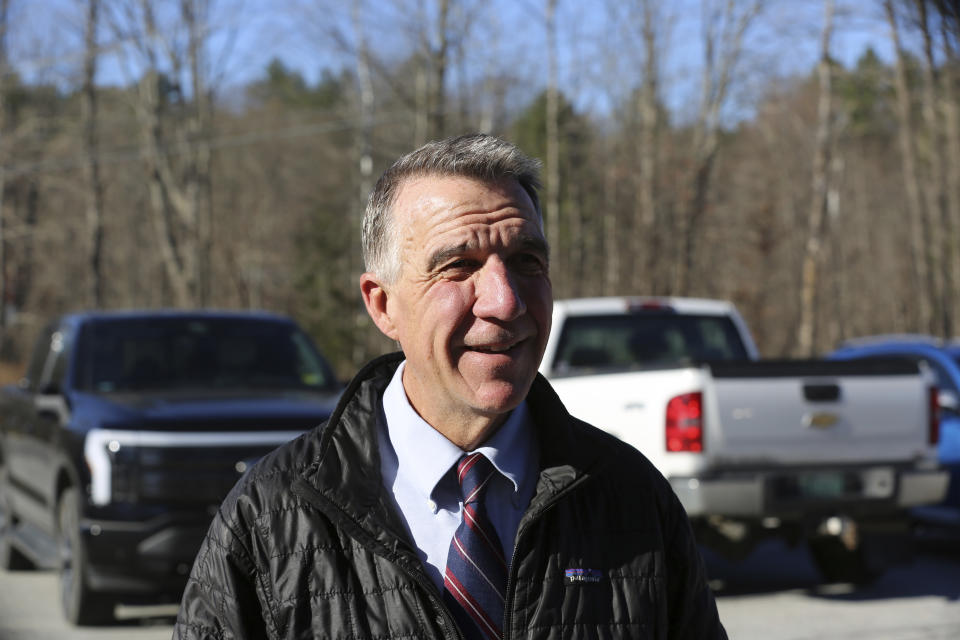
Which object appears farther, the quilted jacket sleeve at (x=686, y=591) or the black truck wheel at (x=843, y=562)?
the black truck wheel at (x=843, y=562)

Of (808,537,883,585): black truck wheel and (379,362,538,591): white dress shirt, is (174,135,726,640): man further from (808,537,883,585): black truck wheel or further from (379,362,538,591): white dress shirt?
(808,537,883,585): black truck wheel

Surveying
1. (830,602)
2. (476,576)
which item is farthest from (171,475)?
(476,576)

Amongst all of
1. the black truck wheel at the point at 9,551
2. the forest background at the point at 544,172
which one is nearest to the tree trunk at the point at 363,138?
Result: the forest background at the point at 544,172

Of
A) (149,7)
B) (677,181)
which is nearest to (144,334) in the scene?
(149,7)

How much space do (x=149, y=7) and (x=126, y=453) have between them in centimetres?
3011

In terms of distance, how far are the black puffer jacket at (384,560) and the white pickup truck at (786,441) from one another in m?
5.95

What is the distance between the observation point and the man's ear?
2373 mm

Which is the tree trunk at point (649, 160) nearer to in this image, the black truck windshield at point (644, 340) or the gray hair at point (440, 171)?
the black truck windshield at point (644, 340)

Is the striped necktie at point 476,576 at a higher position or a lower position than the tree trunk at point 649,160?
lower

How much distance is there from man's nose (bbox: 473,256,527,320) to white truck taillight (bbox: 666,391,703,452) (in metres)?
6.07

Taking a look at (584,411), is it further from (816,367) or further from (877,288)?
(877,288)

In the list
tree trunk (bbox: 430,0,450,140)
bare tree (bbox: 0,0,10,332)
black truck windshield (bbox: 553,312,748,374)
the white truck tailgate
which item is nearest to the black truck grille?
the white truck tailgate

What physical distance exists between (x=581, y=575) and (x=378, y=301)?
67 centimetres

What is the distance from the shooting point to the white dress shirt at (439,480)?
214cm
